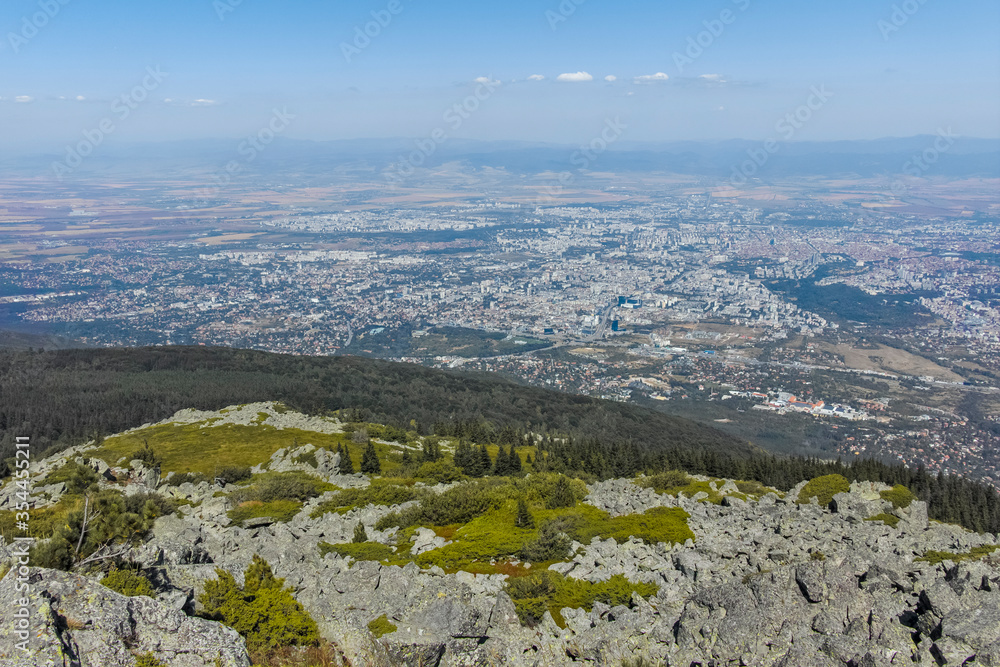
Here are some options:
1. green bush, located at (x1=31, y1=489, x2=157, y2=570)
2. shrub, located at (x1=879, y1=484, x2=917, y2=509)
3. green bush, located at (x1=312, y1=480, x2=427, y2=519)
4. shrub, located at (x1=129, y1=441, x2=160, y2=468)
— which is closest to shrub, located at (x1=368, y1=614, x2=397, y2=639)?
green bush, located at (x1=31, y1=489, x2=157, y2=570)

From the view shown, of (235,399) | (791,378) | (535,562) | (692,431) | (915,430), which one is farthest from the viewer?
(791,378)

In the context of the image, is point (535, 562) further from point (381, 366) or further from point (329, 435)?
point (381, 366)

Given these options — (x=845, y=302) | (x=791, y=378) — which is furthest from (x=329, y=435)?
(x=845, y=302)

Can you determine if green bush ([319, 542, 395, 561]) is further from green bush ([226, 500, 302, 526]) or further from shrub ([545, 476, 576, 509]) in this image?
shrub ([545, 476, 576, 509])

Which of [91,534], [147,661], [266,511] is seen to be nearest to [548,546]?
[147,661]

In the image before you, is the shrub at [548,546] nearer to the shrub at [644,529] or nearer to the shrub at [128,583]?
the shrub at [644,529]

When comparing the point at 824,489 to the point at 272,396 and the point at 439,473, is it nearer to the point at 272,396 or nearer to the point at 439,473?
the point at 439,473
